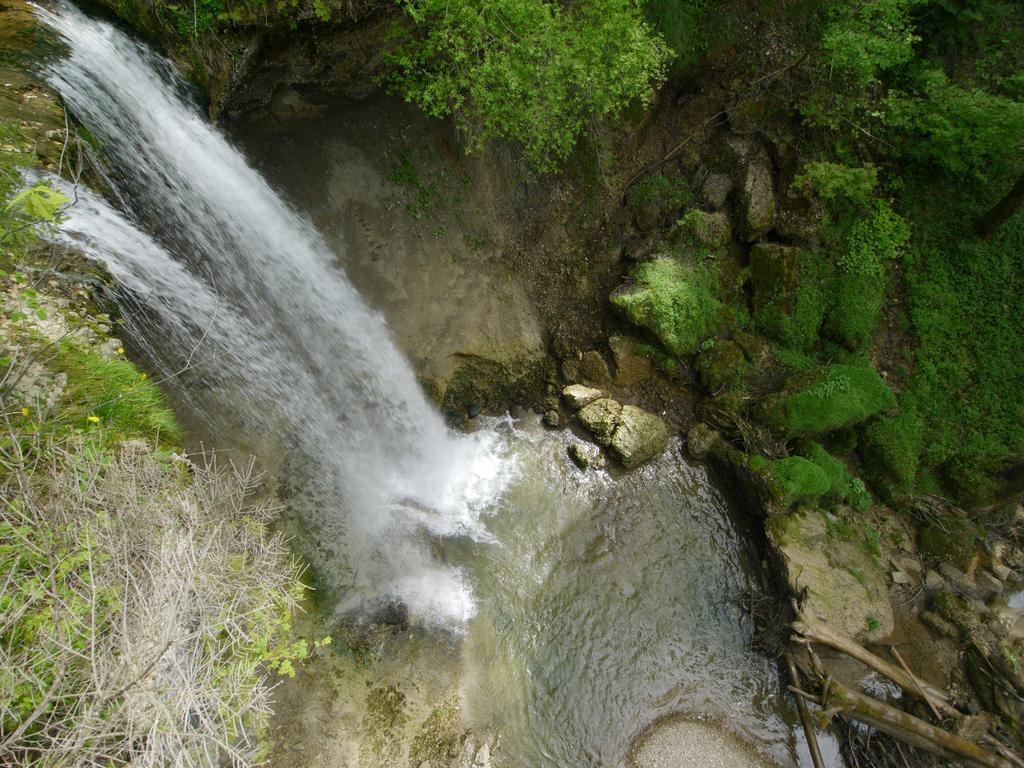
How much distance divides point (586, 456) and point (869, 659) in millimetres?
4413

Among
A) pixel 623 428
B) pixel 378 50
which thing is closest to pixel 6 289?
pixel 378 50

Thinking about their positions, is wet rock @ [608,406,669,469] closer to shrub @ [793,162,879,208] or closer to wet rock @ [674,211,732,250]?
wet rock @ [674,211,732,250]

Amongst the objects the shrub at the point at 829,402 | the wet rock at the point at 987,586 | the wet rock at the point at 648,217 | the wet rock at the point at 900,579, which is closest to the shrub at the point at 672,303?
the wet rock at the point at 648,217

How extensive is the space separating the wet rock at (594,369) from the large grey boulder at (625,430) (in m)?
0.35

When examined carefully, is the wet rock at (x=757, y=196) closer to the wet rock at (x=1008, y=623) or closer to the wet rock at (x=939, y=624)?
the wet rock at (x=939, y=624)

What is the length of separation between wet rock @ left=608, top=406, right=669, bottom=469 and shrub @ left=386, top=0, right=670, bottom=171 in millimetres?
4279

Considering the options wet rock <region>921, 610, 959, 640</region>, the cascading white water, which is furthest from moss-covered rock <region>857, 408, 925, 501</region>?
the cascading white water

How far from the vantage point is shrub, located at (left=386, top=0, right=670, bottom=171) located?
5695 millimetres

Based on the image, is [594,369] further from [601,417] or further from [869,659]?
[869,659]

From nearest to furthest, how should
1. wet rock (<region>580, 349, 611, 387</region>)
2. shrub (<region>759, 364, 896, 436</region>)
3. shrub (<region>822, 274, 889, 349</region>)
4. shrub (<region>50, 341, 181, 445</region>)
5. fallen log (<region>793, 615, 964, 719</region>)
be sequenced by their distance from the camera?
shrub (<region>50, 341, 181, 445</region>) < fallen log (<region>793, 615, 964, 719</region>) < shrub (<region>759, 364, 896, 436</region>) < shrub (<region>822, 274, 889, 349</region>) < wet rock (<region>580, 349, 611, 387</region>)

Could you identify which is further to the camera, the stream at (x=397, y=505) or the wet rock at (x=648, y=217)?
the wet rock at (x=648, y=217)

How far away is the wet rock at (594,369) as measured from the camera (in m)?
8.66

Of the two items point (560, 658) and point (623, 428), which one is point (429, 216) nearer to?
point (623, 428)

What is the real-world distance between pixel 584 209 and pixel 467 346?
3128 millimetres
